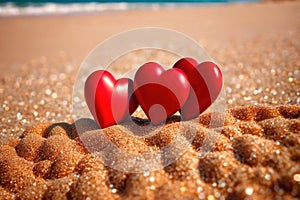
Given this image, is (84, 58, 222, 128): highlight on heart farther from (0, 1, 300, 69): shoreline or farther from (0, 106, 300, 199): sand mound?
(0, 1, 300, 69): shoreline

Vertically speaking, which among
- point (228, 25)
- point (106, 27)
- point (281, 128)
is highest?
point (281, 128)

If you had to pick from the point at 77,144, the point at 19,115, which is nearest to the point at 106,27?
the point at 19,115

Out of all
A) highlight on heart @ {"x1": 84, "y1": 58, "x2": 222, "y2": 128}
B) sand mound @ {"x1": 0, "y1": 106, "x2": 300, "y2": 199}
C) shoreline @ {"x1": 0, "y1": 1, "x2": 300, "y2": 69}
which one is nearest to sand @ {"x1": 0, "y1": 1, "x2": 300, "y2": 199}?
sand mound @ {"x1": 0, "y1": 106, "x2": 300, "y2": 199}

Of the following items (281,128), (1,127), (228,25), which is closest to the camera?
(281,128)

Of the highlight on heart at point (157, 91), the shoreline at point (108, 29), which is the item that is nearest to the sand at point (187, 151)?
the highlight on heart at point (157, 91)

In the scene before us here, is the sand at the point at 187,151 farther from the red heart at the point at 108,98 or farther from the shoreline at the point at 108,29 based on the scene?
the shoreline at the point at 108,29

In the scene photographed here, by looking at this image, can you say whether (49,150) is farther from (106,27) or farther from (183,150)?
(106,27)
